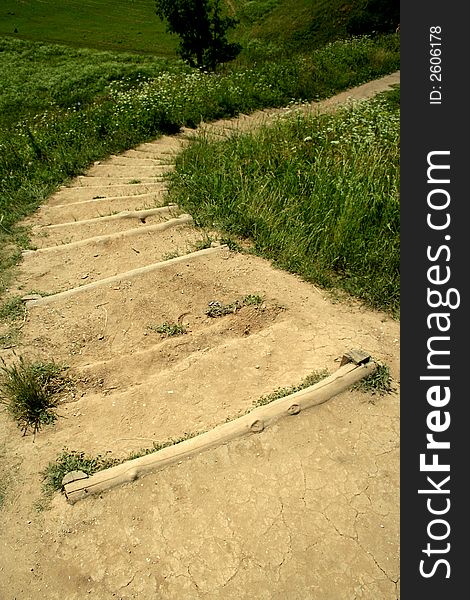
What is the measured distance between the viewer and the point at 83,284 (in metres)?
5.12

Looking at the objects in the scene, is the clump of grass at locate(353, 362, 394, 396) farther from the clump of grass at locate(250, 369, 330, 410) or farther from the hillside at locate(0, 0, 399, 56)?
the hillside at locate(0, 0, 399, 56)

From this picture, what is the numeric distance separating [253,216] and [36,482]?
151 inches

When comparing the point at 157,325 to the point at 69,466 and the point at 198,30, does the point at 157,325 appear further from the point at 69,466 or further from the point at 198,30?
the point at 198,30

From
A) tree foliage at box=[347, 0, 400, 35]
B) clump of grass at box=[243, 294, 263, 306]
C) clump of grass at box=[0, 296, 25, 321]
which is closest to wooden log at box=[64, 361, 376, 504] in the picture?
clump of grass at box=[243, 294, 263, 306]

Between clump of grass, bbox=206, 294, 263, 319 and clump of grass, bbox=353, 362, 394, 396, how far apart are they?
1399 mm

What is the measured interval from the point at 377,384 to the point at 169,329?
195 cm

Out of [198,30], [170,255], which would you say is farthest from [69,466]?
[198,30]

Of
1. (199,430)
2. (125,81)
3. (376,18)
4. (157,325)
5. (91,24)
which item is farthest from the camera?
(91,24)

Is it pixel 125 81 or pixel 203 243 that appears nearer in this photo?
pixel 203 243

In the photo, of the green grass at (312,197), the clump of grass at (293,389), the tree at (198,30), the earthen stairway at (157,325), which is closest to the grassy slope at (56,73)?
the tree at (198,30)

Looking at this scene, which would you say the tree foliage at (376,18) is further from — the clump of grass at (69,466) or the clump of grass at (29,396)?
the clump of grass at (69,466)

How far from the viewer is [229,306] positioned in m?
4.69

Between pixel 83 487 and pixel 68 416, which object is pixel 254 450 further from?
pixel 68 416

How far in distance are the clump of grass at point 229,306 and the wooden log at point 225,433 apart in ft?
4.20
